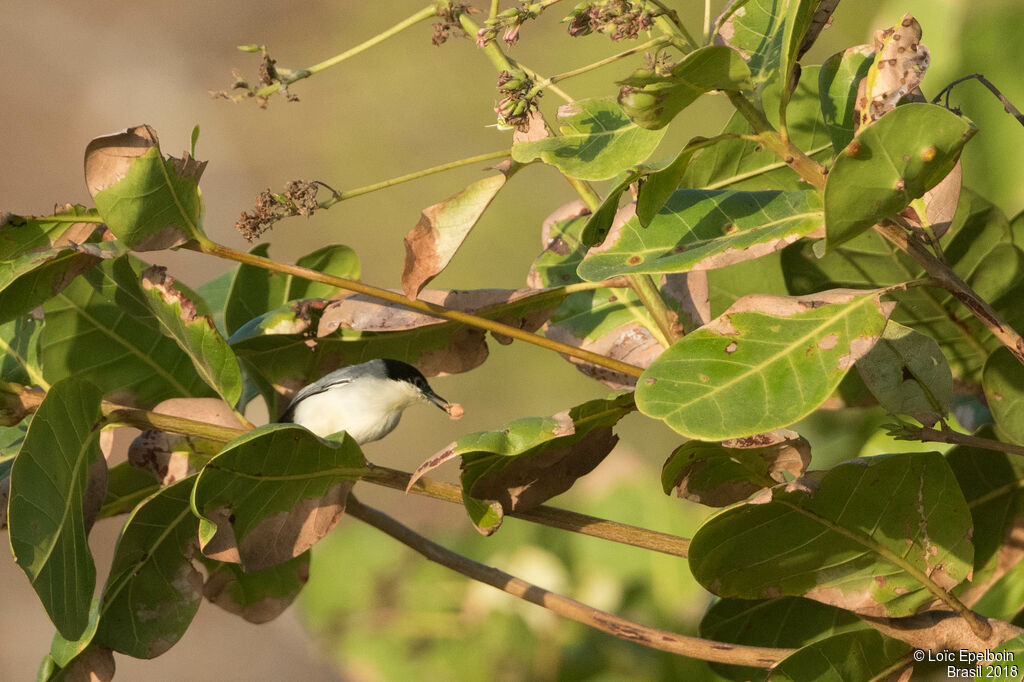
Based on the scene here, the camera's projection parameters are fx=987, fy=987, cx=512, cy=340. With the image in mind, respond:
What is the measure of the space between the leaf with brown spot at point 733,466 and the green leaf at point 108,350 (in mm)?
467

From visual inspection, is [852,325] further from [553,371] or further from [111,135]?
[553,371]

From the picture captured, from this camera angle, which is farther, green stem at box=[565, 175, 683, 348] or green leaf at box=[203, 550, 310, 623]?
green leaf at box=[203, 550, 310, 623]

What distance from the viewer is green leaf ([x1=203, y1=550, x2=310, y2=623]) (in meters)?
0.92

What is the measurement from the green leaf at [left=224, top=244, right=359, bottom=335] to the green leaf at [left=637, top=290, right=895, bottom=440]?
1.45ft

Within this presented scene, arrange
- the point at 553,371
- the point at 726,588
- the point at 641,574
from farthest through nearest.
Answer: the point at 553,371 → the point at 641,574 → the point at 726,588

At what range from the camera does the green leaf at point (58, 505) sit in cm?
64

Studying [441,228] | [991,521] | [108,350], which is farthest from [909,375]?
[108,350]

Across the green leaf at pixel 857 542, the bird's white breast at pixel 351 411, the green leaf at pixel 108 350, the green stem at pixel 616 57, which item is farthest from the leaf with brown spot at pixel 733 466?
the bird's white breast at pixel 351 411

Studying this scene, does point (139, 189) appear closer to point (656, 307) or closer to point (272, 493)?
point (272, 493)

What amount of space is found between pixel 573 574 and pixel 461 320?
48 centimetres

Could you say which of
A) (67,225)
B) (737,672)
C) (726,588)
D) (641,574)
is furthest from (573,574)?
(67,225)

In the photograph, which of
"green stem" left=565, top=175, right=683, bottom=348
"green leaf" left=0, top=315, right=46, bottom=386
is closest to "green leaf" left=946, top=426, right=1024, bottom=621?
"green stem" left=565, top=175, right=683, bottom=348

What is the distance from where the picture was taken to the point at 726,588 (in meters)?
0.72

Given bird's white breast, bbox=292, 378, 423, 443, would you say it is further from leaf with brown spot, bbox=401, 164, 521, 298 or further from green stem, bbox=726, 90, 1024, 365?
green stem, bbox=726, 90, 1024, 365
